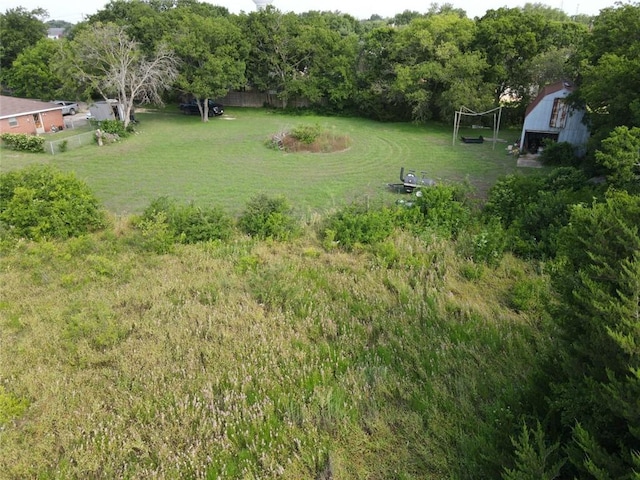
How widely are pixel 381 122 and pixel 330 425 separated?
2709cm

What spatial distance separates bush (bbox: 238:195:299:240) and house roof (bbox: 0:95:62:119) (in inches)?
756

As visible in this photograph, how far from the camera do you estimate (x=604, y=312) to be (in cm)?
333

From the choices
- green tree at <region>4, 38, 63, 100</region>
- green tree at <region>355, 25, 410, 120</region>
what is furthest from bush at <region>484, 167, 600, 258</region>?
green tree at <region>4, 38, 63, 100</region>

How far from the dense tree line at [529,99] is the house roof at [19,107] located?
1.48 m

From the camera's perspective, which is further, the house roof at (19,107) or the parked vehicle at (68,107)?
the parked vehicle at (68,107)

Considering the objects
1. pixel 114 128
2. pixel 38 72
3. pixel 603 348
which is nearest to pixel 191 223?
Result: pixel 603 348

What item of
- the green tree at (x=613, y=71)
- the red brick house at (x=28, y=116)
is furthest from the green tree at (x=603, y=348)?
the red brick house at (x=28, y=116)

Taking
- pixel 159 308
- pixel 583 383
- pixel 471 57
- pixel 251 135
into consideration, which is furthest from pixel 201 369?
pixel 471 57

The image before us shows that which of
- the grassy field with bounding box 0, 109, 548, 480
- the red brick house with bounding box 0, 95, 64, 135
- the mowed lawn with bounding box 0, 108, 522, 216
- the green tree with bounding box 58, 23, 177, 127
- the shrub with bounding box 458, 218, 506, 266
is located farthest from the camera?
the green tree with bounding box 58, 23, 177, 127

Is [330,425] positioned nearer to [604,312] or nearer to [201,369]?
[201,369]

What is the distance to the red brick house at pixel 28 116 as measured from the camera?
2295 cm

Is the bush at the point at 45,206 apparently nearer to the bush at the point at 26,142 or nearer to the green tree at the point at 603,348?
the bush at the point at 26,142

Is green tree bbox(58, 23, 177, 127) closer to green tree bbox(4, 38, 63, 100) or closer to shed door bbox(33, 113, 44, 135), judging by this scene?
shed door bbox(33, 113, 44, 135)

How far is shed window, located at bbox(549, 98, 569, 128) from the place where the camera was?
1863 centimetres
